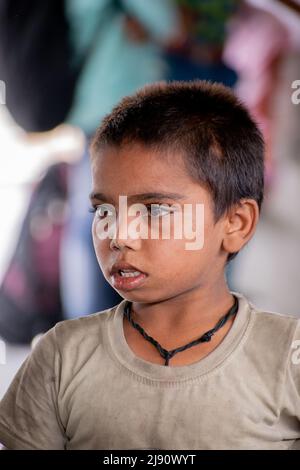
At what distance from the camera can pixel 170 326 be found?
859 mm

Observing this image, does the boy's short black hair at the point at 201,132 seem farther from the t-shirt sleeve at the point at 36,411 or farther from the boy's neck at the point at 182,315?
the t-shirt sleeve at the point at 36,411

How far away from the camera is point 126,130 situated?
793 millimetres

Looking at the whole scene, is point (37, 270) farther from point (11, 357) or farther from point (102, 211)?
point (102, 211)

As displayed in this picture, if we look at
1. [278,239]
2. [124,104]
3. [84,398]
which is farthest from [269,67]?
[84,398]

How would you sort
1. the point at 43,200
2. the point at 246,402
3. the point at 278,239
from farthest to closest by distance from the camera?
1. the point at 43,200
2. the point at 278,239
3. the point at 246,402

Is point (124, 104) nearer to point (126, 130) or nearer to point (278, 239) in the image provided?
point (126, 130)

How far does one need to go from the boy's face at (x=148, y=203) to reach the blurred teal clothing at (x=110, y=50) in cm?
94

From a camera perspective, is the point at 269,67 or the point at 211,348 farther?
the point at 269,67

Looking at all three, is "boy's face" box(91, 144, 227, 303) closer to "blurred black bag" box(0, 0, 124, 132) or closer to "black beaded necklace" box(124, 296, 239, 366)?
"black beaded necklace" box(124, 296, 239, 366)

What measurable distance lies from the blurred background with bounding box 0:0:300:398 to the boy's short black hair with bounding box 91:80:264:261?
2.61 ft

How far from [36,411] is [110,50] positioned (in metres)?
1.14

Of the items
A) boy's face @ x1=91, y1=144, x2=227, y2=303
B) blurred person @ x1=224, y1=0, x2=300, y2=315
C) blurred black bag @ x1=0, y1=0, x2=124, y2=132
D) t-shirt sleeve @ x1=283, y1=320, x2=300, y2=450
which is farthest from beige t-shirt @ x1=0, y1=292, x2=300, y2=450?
blurred black bag @ x1=0, y1=0, x2=124, y2=132

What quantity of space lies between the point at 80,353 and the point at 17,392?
0.11 m
